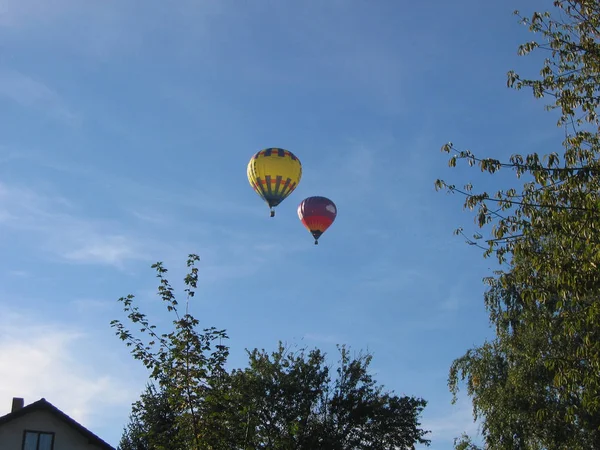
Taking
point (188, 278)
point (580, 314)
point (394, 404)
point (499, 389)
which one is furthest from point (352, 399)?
point (580, 314)

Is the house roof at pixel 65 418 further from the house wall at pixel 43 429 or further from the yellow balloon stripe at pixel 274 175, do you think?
the yellow balloon stripe at pixel 274 175

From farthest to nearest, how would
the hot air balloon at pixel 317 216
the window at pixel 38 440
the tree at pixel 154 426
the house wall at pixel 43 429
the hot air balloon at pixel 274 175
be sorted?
the hot air balloon at pixel 317 216 < the hot air balloon at pixel 274 175 < the window at pixel 38 440 < the house wall at pixel 43 429 < the tree at pixel 154 426

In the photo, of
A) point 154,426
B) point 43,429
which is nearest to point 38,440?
point 43,429

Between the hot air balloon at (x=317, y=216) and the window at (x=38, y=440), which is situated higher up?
the hot air balloon at (x=317, y=216)

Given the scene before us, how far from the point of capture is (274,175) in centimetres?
5234

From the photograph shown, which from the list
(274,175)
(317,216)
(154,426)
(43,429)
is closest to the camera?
(154,426)

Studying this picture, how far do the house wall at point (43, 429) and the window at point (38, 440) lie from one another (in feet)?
0.50

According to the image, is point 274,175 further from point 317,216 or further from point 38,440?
point 38,440

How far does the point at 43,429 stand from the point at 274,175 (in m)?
22.2

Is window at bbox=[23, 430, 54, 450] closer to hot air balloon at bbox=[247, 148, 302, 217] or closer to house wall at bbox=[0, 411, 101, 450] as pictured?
house wall at bbox=[0, 411, 101, 450]

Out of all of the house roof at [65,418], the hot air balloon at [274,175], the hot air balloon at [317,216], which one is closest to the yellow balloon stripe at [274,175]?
the hot air balloon at [274,175]

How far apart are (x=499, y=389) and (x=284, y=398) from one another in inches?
626

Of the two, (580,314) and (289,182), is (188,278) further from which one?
(289,182)

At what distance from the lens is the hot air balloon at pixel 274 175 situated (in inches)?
2062
